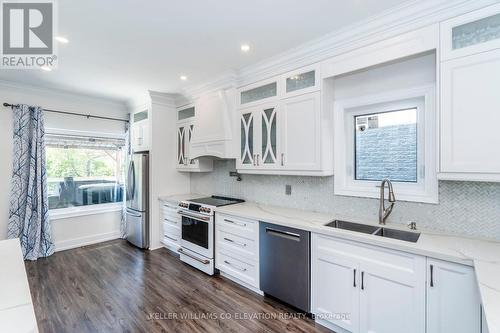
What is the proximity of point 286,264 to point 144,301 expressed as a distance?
158cm

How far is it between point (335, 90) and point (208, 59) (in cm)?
152

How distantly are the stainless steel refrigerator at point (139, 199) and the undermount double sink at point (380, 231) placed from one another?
3.11 m

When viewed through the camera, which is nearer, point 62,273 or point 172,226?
point 62,273

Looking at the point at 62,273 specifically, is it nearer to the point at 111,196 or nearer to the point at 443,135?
the point at 111,196

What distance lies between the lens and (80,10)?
1.94 m

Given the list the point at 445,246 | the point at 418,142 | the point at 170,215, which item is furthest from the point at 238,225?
the point at 418,142

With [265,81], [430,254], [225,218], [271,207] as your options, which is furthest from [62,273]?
[430,254]

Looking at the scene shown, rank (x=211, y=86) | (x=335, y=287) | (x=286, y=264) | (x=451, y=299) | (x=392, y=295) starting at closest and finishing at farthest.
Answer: (x=451, y=299) < (x=392, y=295) < (x=335, y=287) < (x=286, y=264) < (x=211, y=86)

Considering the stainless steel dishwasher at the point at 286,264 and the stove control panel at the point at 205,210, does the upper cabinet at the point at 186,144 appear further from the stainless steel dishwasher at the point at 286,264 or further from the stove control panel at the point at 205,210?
the stainless steel dishwasher at the point at 286,264

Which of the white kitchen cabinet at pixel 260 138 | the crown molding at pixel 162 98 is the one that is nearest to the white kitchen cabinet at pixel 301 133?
the white kitchen cabinet at pixel 260 138

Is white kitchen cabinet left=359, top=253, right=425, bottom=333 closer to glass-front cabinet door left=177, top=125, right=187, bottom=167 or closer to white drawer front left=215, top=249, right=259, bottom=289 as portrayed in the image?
white drawer front left=215, top=249, right=259, bottom=289

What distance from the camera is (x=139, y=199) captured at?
13.5ft

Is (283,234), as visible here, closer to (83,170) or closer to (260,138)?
(260,138)

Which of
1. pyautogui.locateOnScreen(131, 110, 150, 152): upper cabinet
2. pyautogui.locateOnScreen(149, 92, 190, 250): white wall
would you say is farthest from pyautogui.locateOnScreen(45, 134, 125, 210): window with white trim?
pyautogui.locateOnScreen(149, 92, 190, 250): white wall
